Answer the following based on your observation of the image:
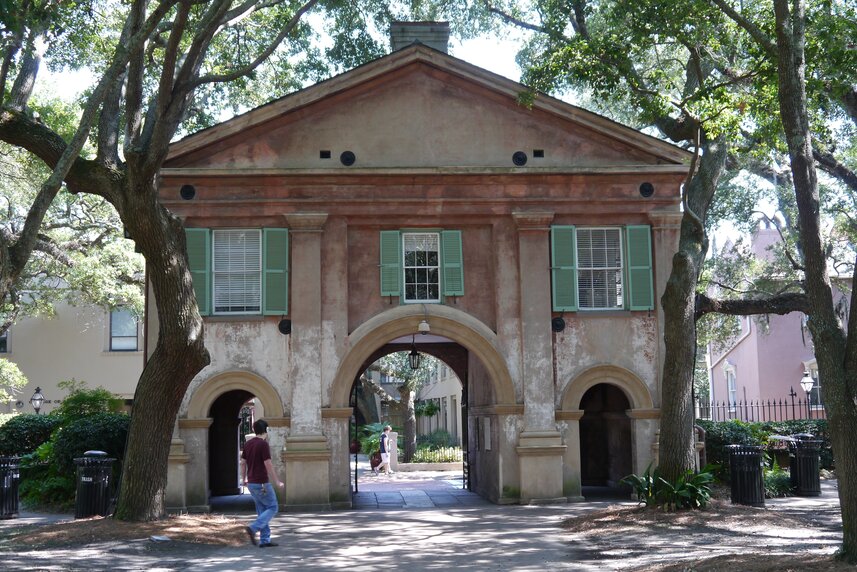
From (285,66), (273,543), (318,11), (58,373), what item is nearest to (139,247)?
(273,543)

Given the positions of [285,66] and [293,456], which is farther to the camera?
[285,66]

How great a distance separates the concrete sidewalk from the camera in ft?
39.4

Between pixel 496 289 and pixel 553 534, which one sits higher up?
pixel 496 289

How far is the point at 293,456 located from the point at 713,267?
17164 mm

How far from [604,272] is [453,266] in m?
3.17

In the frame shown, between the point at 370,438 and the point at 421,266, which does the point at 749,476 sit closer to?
the point at 421,266

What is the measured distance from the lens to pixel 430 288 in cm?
1989

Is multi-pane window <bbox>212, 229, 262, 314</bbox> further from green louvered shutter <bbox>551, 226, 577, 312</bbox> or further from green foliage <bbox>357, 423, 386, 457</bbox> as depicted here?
green foliage <bbox>357, 423, 386, 457</bbox>

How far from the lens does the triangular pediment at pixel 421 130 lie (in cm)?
1955

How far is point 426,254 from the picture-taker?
19.9 meters

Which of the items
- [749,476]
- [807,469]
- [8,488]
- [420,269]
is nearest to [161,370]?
[8,488]

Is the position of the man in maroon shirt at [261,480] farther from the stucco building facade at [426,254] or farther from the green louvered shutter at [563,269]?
the green louvered shutter at [563,269]

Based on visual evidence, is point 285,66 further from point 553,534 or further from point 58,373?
point 58,373

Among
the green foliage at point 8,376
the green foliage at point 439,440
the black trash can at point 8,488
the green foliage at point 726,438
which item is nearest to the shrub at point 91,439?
the black trash can at point 8,488
